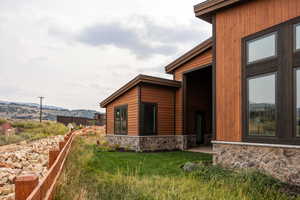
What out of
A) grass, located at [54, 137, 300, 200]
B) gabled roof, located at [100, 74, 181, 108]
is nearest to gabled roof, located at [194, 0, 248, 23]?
gabled roof, located at [100, 74, 181, 108]

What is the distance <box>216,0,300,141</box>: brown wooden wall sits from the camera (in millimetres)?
5563

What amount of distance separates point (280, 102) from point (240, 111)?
1.10 metres

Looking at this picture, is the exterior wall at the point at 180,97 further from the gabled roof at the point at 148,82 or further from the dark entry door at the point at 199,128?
the dark entry door at the point at 199,128

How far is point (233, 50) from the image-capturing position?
6293 millimetres

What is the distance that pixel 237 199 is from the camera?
3.54 meters

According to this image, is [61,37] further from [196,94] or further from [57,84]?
[57,84]

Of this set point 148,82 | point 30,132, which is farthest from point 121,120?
point 30,132

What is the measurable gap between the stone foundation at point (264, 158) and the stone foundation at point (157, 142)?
14.7ft

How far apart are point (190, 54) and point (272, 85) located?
16.9 ft

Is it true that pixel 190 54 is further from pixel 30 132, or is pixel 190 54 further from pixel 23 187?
pixel 30 132

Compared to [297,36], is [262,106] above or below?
below

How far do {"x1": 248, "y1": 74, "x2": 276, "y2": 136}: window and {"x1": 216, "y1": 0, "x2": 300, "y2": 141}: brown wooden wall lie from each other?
0.33m

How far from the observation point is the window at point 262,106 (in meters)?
5.30

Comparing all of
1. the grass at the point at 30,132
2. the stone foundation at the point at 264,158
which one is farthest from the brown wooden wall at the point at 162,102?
the grass at the point at 30,132
